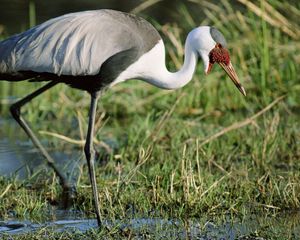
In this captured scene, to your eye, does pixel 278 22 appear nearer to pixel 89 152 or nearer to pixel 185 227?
pixel 89 152

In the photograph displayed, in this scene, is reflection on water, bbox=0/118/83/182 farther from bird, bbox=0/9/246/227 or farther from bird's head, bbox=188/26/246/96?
bird's head, bbox=188/26/246/96

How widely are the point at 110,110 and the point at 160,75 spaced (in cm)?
223

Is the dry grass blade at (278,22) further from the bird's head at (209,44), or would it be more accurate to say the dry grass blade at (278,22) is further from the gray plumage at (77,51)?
the gray plumage at (77,51)

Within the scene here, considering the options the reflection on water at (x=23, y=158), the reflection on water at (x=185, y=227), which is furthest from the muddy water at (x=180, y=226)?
the reflection on water at (x=23, y=158)

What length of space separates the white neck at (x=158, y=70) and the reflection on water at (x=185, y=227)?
119cm

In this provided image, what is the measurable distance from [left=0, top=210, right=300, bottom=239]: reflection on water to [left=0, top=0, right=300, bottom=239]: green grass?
0.36 feet

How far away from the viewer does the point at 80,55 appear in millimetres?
6859

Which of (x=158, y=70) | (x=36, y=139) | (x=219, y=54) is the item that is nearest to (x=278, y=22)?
(x=219, y=54)

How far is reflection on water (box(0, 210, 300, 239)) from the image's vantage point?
19.9ft

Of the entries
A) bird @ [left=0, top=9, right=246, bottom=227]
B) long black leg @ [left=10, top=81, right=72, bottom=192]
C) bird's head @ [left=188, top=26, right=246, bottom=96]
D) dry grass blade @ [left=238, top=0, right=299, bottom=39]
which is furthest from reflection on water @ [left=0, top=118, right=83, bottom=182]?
dry grass blade @ [left=238, top=0, right=299, bottom=39]

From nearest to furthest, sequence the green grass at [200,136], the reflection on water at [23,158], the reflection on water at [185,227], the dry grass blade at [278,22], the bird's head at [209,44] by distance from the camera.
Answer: the reflection on water at [185,227] → the green grass at [200,136] → the bird's head at [209,44] → the reflection on water at [23,158] → the dry grass blade at [278,22]

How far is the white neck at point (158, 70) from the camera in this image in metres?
7.02

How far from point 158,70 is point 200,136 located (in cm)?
126

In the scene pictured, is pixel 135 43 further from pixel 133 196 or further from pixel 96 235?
pixel 96 235
